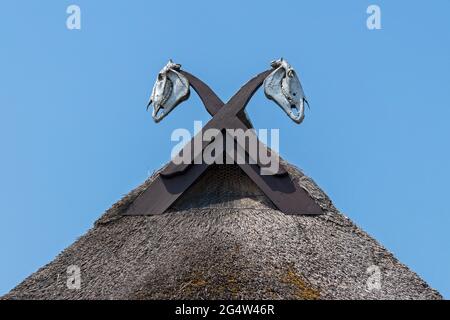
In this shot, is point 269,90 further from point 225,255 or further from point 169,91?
point 225,255

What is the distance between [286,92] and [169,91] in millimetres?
2040

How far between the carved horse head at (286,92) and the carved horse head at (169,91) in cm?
146

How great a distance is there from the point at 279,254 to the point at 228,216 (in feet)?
4.78

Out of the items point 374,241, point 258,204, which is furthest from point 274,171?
point 374,241

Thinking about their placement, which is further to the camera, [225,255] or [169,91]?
[169,91]

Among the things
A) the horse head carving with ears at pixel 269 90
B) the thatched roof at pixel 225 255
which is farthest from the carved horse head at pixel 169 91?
the thatched roof at pixel 225 255

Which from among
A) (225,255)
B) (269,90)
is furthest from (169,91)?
(225,255)

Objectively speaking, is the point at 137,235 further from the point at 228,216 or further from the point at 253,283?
the point at 253,283

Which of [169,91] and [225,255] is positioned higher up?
[169,91]

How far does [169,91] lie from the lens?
72.3 ft

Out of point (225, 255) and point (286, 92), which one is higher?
point (286, 92)

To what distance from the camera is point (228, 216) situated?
20141 millimetres

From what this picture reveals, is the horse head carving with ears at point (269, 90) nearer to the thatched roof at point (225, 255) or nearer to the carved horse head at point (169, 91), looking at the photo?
the carved horse head at point (169, 91)

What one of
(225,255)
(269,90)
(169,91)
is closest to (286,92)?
(269,90)
